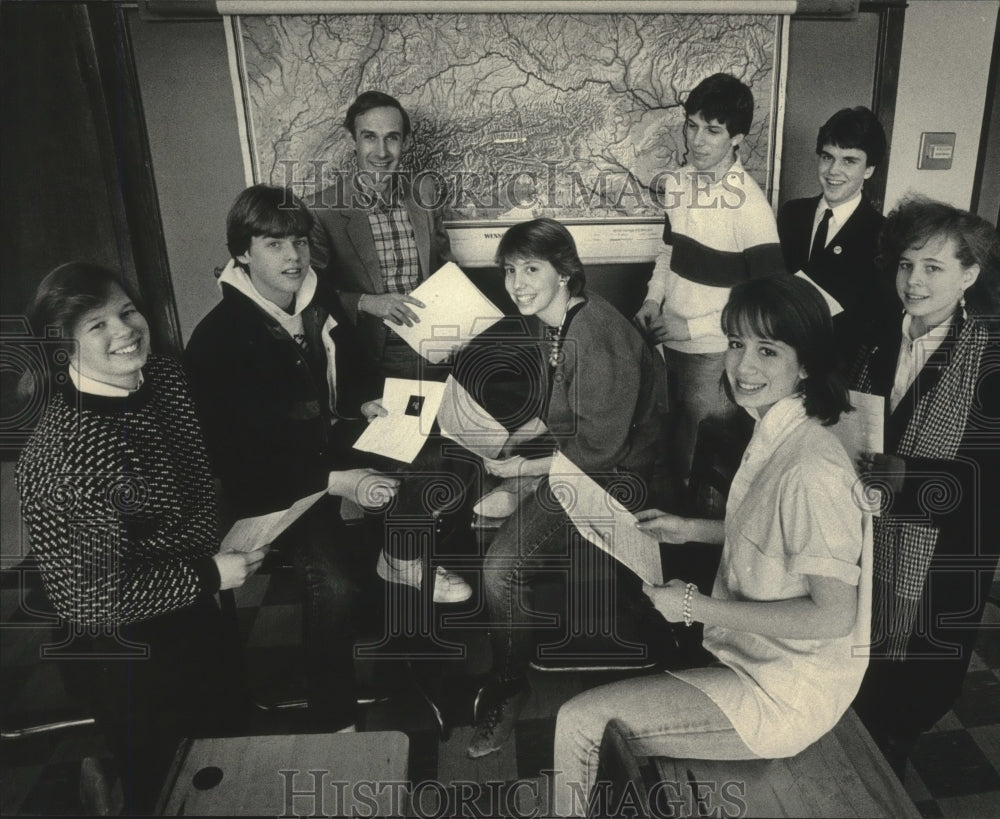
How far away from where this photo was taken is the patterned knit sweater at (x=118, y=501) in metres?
1.79

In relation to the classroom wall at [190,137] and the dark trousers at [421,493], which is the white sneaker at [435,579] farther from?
the classroom wall at [190,137]

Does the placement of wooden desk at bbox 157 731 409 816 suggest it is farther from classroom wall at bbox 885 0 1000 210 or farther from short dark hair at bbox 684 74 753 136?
classroom wall at bbox 885 0 1000 210

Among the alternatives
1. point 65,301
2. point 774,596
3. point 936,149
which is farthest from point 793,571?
point 65,301

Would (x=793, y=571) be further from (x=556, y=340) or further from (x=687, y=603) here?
(x=556, y=340)

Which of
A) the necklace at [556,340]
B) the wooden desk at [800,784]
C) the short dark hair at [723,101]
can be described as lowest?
the wooden desk at [800,784]

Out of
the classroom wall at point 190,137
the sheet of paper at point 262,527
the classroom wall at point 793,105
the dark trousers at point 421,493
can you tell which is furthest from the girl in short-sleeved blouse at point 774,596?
the classroom wall at point 190,137

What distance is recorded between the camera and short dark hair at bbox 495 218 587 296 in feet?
7.02

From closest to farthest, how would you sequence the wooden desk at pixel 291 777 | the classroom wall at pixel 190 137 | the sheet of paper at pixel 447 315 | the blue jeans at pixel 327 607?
the wooden desk at pixel 291 777 → the classroom wall at pixel 190 137 → the sheet of paper at pixel 447 315 → the blue jeans at pixel 327 607

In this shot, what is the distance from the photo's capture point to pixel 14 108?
6.40 feet

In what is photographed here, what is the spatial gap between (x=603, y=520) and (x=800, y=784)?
2.68ft

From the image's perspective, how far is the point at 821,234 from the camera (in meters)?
2.23

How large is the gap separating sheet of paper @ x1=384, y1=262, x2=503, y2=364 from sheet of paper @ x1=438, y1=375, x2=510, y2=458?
118 mm

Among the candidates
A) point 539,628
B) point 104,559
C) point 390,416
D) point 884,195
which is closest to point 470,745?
point 539,628

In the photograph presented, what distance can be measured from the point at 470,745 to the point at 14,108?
2.22 m
